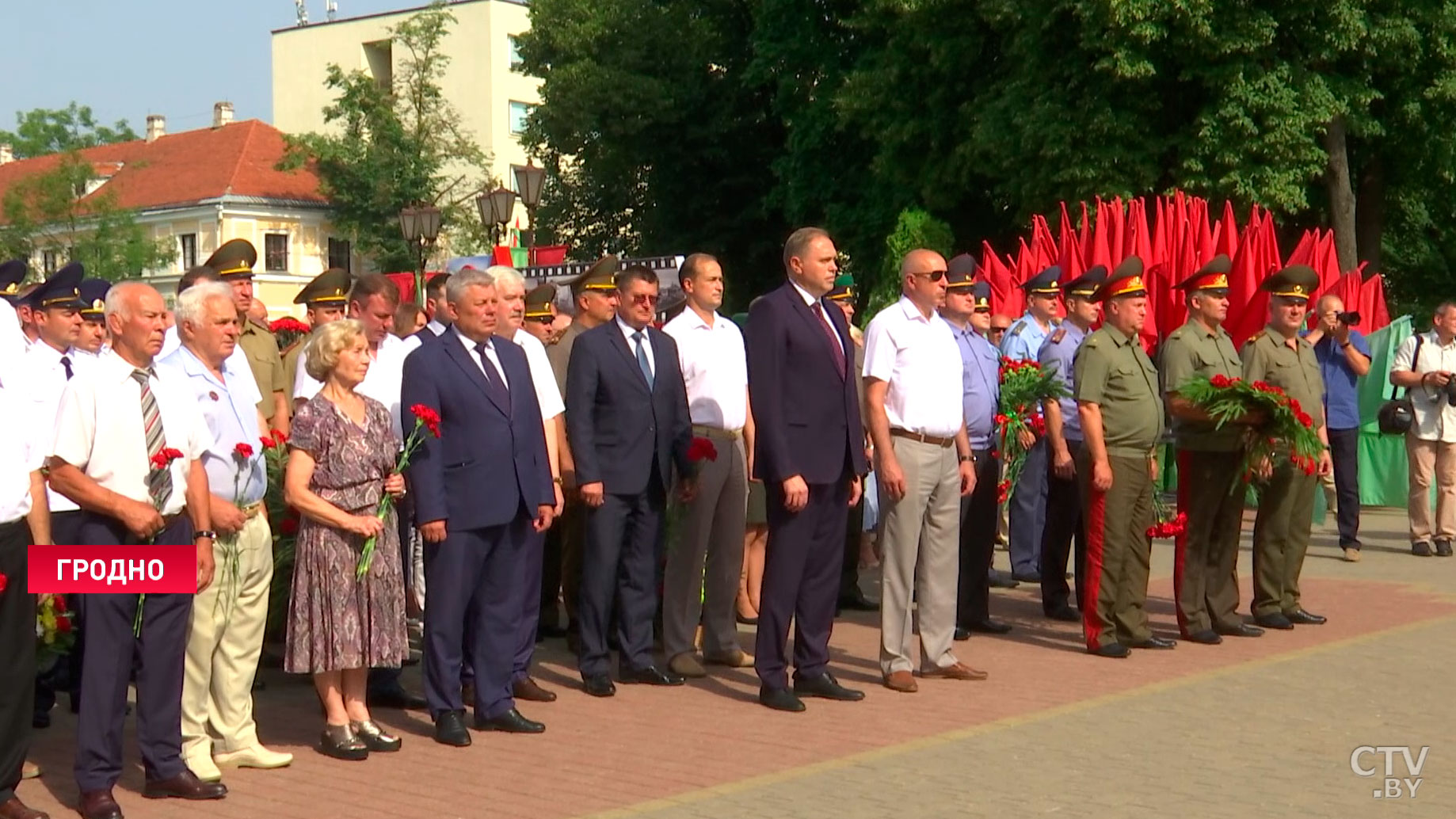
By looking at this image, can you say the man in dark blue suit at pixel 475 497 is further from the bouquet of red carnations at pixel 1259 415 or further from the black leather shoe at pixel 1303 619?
the black leather shoe at pixel 1303 619

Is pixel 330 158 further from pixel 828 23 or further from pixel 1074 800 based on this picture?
pixel 1074 800

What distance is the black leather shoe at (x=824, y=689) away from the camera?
888 cm

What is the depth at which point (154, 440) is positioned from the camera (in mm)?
6699

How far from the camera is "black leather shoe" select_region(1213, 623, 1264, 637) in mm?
10867

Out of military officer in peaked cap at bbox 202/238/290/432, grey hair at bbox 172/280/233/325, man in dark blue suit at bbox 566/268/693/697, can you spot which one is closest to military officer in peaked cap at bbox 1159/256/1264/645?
man in dark blue suit at bbox 566/268/693/697

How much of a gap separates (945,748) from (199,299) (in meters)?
3.54

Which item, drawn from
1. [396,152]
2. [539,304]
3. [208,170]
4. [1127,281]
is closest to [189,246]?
[208,170]

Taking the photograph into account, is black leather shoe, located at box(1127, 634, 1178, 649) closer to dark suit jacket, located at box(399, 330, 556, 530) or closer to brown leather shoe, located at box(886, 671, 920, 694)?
brown leather shoe, located at box(886, 671, 920, 694)

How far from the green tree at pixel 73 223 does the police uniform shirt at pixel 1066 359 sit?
55355 millimetres

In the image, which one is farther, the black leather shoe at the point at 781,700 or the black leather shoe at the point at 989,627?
the black leather shoe at the point at 989,627

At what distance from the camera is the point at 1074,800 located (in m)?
6.70

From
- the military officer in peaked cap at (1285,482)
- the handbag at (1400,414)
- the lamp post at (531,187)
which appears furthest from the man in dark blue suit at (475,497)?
the lamp post at (531,187)

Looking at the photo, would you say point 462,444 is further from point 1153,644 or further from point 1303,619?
point 1303,619

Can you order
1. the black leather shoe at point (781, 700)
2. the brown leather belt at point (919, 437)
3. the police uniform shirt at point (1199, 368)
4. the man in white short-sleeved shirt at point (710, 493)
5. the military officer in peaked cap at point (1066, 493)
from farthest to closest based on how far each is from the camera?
the military officer in peaked cap at point (1066, 493), the police uniform shirt at point (1199, 368), the man in white short-sleeved shirt at point (710, 493), the brown leather belt at point (919, 437), the black leather shoe at point (781, 700)
